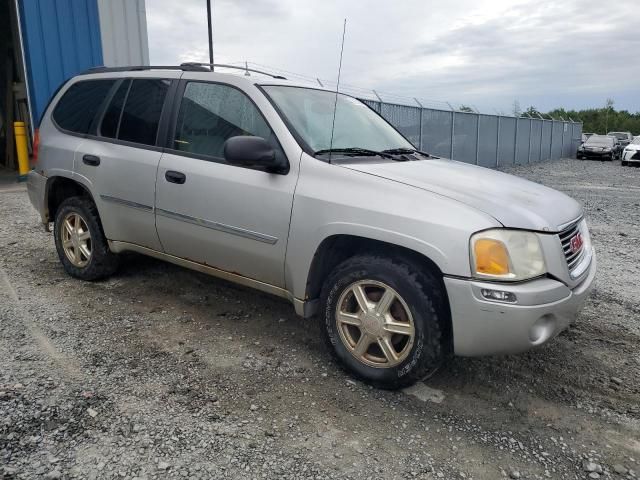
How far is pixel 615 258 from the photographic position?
6121 millimetres

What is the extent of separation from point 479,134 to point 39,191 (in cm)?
1708

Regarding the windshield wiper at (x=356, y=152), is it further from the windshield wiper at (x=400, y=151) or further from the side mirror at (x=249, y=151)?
the side mirror at (x=249, y=151)

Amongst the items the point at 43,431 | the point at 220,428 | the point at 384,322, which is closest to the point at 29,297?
the point at 43,431

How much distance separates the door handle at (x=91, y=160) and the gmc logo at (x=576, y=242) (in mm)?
3483

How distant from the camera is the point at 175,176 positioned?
367 centimetres

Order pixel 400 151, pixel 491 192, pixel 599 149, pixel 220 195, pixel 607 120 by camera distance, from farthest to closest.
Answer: pixel 607 120 < pixel 599 149 < pixel 400 151 < pixel 220 195 < pixel 491 192

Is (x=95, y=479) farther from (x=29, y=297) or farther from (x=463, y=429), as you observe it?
(x=29, y=297)

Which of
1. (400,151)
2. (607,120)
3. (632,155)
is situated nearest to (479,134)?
(632,155)

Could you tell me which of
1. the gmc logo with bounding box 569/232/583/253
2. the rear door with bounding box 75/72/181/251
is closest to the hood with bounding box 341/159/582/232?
the gmc logo with bounding box 569/232/583/253

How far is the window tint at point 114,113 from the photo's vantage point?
13.9 ft

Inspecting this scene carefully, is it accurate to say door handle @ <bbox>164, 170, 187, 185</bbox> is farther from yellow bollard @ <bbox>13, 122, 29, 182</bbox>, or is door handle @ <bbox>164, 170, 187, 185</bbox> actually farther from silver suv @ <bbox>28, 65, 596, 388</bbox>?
yellow bollard @ <bbox>13, 122, 29, 182</bbox>

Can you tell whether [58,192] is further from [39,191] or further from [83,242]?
[83,242]

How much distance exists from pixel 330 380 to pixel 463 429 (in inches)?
32.2

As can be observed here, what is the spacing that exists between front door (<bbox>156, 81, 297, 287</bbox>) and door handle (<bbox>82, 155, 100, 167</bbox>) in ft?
2.52
